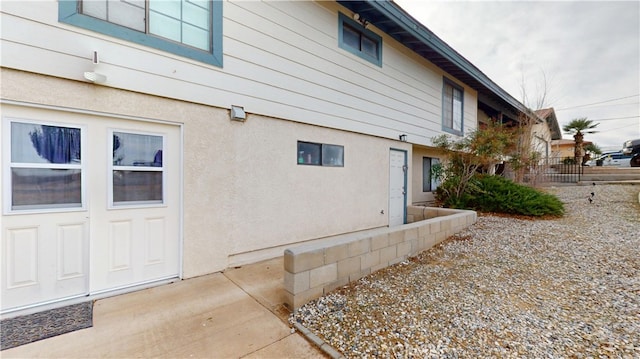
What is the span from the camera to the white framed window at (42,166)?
2.69 metres

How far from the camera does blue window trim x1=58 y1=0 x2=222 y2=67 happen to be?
2.85 meters

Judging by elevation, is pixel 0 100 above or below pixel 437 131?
below

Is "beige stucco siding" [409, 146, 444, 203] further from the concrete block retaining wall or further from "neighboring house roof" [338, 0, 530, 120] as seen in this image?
the concrete block retaining wall

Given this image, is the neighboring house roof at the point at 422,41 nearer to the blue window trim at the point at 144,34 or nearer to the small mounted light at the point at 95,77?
the blue window trim at the point at 144,34

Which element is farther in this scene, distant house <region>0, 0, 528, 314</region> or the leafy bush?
the leafy bush

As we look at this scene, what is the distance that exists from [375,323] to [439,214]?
5413mm

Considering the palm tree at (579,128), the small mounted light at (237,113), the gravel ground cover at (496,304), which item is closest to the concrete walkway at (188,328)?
the gravel ground cover at (496,304)

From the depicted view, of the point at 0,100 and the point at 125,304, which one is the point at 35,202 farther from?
the point at 125,304

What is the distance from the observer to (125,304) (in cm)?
295

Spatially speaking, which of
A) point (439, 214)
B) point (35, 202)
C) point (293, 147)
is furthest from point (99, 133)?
point (439, 214)

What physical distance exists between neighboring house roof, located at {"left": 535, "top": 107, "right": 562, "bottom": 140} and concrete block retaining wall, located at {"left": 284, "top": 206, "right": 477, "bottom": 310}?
1271 cm

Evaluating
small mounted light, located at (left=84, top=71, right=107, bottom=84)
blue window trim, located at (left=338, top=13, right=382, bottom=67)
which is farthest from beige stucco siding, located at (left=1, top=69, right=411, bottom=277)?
blue window trim, located at (left=338, top=13, right=382, bottom=67)

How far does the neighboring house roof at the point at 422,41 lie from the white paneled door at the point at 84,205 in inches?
204

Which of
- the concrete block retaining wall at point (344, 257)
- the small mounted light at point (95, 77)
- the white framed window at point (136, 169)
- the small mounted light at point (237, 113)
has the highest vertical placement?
the small mounted light at point (95, 77)
